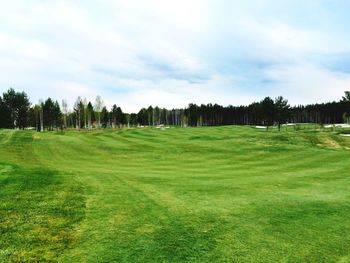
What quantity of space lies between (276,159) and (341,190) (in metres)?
17.9

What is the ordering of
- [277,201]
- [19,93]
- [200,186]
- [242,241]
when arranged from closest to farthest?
[242,241] → [277,201] → [200,186] → [19,93]

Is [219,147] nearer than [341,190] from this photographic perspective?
No

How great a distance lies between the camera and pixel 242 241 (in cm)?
1028

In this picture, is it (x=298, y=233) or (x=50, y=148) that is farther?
(x=50, y=148)

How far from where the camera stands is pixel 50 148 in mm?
47469

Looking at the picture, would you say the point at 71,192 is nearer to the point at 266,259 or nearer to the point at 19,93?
the point at 266,259

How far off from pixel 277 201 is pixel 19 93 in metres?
132

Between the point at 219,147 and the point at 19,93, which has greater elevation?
the point at 19,93

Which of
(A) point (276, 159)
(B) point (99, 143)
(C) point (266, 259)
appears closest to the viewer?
(C) point (266, 259)

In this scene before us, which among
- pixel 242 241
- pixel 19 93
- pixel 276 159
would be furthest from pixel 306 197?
pixel 19 93

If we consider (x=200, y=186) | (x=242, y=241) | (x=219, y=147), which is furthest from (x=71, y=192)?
(x=219, y=147)

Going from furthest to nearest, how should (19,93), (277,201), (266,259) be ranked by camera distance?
(19,93), (277,201), (266,259)

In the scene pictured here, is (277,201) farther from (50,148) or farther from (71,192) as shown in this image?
(50,148)

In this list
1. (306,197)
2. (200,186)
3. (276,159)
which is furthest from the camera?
(276,159)
